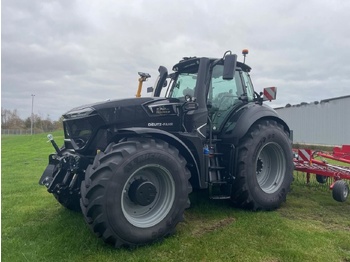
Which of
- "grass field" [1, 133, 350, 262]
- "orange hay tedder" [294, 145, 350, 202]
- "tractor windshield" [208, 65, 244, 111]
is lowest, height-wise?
"grass field" [1, 133, 350, 262]

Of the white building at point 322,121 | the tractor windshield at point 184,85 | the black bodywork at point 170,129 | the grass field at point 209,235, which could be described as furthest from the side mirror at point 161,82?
the white building at point 322,121

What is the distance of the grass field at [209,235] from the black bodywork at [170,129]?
59 cm

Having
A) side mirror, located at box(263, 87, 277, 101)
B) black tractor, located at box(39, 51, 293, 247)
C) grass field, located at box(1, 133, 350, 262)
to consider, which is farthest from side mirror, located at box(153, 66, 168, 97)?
grass field, located at box(1, 133, 350, 262)

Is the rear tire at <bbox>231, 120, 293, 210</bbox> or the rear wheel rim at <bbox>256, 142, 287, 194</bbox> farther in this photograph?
the rear wheel rim at <bbox>256, 142, 287, 194</bbox>

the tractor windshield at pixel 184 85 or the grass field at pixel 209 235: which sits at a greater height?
the tractor windshield at pixel 184 85

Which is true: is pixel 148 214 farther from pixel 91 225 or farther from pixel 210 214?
pixel 210 214

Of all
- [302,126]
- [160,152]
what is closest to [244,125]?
[160,152]

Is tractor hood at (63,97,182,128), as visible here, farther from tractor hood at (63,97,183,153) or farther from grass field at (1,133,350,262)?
grass field at (1,133,350,262)

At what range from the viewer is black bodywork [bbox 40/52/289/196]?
424cm

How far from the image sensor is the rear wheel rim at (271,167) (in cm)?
547

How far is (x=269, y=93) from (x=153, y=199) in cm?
308

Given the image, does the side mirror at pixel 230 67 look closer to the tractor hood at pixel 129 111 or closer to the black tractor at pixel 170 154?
the black tractor at pixel 170 154

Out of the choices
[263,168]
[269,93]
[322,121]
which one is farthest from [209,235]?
[322,121]

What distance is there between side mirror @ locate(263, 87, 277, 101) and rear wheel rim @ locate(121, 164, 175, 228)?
9.10 ft
